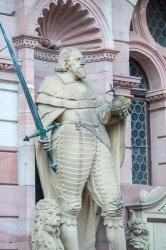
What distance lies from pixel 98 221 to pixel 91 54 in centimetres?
228

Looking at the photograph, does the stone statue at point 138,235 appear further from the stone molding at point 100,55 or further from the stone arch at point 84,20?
the stone arch at point 84,20

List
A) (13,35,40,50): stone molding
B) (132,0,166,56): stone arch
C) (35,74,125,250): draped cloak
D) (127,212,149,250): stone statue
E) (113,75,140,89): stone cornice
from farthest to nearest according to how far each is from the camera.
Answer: (132,0,166,56): stone arch < (113,75,140,89): stone cornice < (127,212,149,250): stone statue < (13,35,40,50): stone molding < (35,74,125,250): draped cloak

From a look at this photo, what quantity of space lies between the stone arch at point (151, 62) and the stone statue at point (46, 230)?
3391 millimetres

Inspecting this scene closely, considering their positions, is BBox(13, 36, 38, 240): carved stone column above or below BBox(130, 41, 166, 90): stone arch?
below

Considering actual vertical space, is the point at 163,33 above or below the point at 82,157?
above

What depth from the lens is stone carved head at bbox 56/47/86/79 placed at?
441 inches

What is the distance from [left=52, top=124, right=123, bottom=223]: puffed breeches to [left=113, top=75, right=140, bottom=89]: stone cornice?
5.17 feet

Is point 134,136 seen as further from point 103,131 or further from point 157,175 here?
point 103,131

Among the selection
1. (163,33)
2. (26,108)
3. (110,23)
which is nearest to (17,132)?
(26,108)

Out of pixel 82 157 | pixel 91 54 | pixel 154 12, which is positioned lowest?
pixel 82 157

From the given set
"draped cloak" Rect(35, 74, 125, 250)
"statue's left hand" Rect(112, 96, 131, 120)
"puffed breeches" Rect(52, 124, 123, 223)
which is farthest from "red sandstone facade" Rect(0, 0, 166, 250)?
"statue's left hand" Rect(112, 96, 131, 120)

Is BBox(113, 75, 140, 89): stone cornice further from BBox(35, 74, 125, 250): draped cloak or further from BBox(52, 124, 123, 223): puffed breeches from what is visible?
BBox(52, 124, 123, 223): puffed breeches

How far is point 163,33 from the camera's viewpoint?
542 inches

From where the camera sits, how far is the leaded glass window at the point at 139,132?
518 inches
